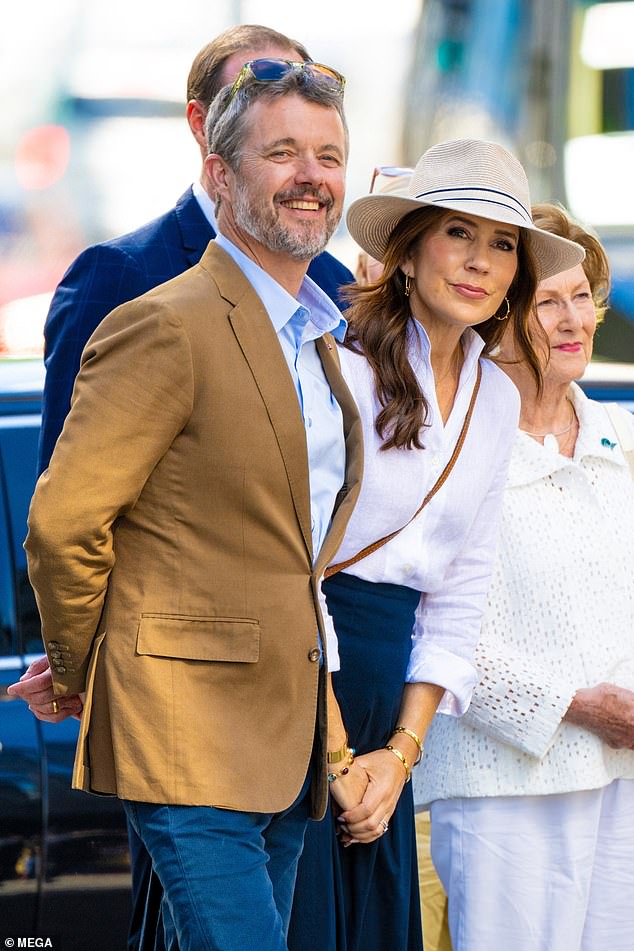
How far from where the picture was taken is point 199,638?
2035mm

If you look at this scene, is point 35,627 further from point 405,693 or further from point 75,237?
point 75,237

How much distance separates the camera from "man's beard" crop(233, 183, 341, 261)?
85.0 inches

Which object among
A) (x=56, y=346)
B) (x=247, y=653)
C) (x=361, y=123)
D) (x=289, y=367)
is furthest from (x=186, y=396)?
(x=361, y=123)

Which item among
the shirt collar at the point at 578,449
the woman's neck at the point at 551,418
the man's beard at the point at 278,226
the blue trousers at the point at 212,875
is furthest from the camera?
the woman's neck at the point at 551,418

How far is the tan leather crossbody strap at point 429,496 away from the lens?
2463 millimetres

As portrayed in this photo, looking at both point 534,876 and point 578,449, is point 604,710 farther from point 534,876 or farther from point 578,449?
point 578,449

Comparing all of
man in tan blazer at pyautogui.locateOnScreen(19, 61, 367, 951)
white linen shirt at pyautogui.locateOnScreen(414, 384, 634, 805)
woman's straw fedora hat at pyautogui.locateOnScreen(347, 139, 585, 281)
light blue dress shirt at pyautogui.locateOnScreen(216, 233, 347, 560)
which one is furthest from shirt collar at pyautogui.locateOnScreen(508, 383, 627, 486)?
man in tan blazer at pyautogui.locateOnScreen(19, 61, 367, 951)

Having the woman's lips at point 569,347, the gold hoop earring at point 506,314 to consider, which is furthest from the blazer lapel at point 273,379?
the woman's lips at point 569,347

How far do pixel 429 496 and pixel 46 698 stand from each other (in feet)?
2.50

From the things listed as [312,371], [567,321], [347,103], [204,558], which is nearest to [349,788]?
[204,558]

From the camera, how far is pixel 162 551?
6.68 feet

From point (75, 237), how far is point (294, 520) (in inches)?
263

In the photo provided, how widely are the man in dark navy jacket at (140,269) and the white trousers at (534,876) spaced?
2.51ft

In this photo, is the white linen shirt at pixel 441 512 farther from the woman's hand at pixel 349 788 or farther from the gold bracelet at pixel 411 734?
the woman's hand at pixel 349 788
